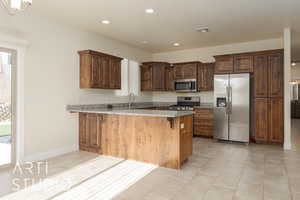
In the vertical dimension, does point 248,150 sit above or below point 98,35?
below

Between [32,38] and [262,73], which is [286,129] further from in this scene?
[32,38]

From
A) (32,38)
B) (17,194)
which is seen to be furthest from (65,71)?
(17,194)

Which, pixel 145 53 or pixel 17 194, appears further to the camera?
pixel 145 53

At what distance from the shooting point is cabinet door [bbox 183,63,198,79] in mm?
6254

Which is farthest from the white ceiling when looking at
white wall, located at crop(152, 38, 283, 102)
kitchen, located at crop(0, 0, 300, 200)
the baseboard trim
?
the baseboard trim

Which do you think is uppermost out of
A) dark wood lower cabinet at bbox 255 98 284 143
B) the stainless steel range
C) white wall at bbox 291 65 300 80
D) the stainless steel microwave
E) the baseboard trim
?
white wall at bbox 291 65 300 80

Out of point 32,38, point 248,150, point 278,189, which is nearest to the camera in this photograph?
point 278,189

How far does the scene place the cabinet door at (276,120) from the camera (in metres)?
4.90

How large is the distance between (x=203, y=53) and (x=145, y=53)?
2016mm

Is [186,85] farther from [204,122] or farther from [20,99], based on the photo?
[20,99]

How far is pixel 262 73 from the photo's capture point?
5.08 m

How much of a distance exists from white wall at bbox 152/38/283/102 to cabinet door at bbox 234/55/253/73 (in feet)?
2.35

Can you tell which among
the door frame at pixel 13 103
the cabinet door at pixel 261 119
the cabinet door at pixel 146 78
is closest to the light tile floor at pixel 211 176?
the door frame at pixel 13 103

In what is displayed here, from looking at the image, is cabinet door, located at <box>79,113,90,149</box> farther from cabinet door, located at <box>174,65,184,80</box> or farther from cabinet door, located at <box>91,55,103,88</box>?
cabinet door, located at <box>174,65,184,80</box>
